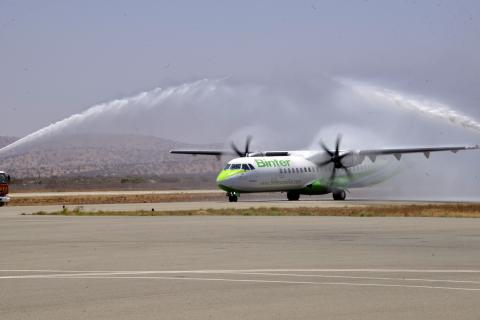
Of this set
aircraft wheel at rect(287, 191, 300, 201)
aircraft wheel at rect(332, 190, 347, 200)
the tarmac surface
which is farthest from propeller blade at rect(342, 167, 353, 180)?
the tarmac surface

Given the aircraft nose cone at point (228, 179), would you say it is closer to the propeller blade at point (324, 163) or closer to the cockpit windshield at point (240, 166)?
the cockpit windshield at point (240, 166)

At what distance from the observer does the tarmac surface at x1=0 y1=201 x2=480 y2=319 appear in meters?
12.0

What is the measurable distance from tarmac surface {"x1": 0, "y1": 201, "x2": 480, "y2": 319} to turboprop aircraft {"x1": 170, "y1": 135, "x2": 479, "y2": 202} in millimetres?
31379

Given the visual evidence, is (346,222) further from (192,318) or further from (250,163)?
(250,163)

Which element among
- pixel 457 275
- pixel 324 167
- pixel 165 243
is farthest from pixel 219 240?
pixel 324 167

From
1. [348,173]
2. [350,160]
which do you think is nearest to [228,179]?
[348,173]

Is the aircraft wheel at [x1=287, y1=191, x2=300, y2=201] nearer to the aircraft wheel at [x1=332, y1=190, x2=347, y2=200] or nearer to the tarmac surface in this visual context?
the aircraft wheel at [x1=332, y1=190, x2=347, y2=200]

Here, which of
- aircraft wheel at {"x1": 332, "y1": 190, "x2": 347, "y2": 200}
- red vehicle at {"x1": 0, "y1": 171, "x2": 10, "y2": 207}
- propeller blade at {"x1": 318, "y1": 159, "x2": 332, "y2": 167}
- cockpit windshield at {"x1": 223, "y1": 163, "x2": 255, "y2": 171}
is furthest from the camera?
propeller blade at {"x1": 318, "y1": 159, "x2": 332, "y2": 167}

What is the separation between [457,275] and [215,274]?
429 cm

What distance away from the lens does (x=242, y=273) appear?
16.5 m

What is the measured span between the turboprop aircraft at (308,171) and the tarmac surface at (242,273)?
103 ft

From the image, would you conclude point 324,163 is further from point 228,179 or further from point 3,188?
point 3,188

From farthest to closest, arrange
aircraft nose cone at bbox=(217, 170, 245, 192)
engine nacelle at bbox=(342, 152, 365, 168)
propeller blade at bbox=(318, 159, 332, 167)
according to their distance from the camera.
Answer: propeller blade at bbox=(318, 159, 332, 167), engine nacelle at bbox=(342, 152, 365, 168), aircraft nose cone at bbox=(217, 170, 245, 192)

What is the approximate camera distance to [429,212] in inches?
1651
